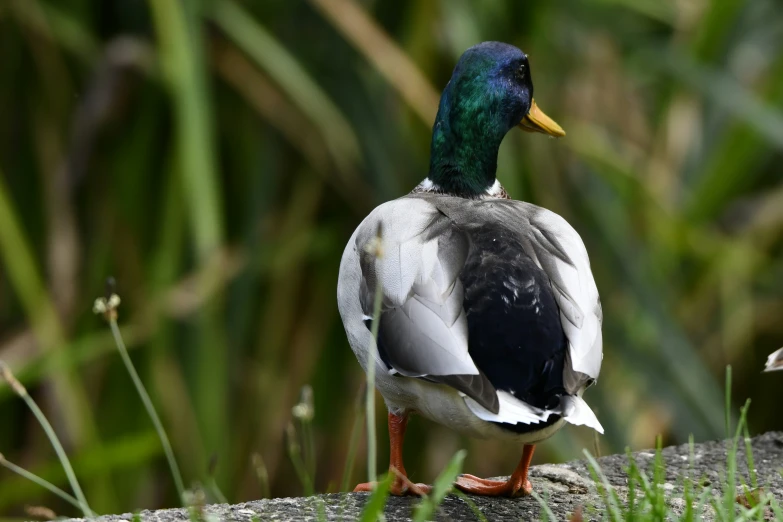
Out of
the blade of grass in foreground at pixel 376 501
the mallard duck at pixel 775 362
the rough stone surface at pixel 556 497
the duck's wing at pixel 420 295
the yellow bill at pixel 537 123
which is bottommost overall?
the rough stone surface at pixel 556 497

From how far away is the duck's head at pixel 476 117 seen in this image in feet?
10.0

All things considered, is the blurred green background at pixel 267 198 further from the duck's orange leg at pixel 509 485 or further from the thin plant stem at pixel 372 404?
the thin plant stem at pixel 372 404

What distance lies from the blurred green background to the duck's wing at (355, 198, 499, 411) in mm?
1967

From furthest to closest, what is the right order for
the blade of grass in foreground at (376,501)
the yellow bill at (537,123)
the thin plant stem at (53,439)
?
the yellow bill at (537,123) < the thin plant stem at (53,439) < the blade of grass in foreground at (376,501)

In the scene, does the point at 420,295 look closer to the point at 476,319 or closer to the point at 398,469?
the point at 476,319

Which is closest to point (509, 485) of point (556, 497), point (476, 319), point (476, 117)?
point (556, 497)

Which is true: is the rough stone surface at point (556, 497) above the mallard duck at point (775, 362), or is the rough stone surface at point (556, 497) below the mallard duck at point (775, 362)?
below

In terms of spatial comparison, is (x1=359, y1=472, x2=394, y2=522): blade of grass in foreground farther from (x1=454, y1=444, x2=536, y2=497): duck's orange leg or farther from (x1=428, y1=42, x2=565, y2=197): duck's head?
(x1=428, y1=42, x2=565, y2=197): duck's head

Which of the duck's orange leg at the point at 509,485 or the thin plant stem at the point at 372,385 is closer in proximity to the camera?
the thin plant stem at the point at 372,385

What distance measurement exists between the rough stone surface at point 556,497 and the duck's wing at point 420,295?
1.07 ft

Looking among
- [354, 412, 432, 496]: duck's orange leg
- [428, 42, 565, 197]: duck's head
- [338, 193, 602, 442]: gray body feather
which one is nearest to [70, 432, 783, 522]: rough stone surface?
[354, 412, 432, 496]: duck's orange leg

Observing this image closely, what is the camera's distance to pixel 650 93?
6328 millimetres

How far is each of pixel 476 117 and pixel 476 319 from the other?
2.80 ft

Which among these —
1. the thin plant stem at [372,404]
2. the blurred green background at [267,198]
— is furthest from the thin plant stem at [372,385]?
the blurred green background at [267,198]
